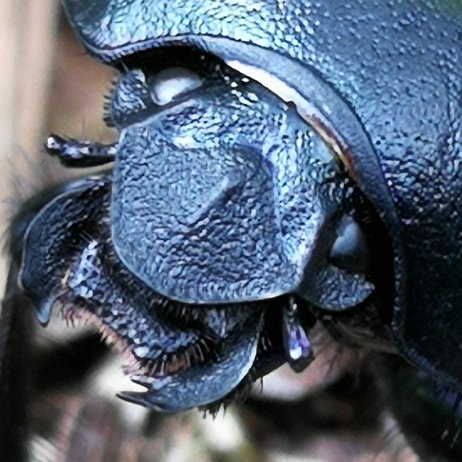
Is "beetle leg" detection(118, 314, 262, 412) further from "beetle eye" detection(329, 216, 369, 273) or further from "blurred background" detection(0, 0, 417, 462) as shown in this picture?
"blurred background" detection(0, 0, 417, 462)

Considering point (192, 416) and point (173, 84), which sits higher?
point (173, 84)

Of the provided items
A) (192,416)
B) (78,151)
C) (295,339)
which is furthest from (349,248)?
(192,416)

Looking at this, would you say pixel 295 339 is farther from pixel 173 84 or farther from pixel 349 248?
pixel 173 84

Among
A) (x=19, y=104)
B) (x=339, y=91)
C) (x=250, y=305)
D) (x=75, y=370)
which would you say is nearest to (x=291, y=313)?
(x=250, y=305)

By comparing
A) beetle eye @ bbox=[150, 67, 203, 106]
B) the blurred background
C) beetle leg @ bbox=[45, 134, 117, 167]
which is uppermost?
beetle eye @ bbox=[150, 67, 203, 106]

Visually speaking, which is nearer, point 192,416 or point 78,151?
point 78,151

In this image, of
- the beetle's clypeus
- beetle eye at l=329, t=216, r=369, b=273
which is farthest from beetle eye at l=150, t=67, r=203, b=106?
beetle eye at l=329, t=216, r=369, b=273
